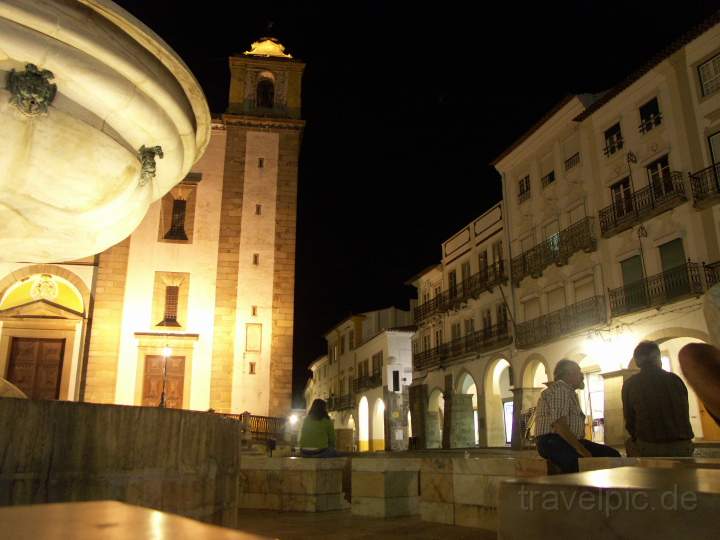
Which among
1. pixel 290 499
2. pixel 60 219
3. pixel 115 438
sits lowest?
pixel 290 499

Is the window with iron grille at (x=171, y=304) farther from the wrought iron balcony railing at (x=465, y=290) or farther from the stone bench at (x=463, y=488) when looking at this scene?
the stone bench at (x=463, y=488)

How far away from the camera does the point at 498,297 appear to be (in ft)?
94.4

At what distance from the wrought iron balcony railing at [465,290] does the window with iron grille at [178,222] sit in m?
13.8

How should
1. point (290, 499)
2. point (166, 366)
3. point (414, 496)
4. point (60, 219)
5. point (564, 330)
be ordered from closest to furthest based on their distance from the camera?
point (60, 219), point (414, 496), point (290, 499), point (166, 366), point (564, 330)

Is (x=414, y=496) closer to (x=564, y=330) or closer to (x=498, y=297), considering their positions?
(x=564, y=330)

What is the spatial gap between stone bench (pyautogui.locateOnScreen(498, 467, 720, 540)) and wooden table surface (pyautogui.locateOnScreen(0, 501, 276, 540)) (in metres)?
0.90

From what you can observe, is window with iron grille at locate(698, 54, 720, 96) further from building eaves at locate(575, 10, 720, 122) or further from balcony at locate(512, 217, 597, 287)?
balcony at locate(512, 217, 597, 287)

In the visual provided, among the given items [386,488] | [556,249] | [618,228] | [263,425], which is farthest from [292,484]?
[556,249]

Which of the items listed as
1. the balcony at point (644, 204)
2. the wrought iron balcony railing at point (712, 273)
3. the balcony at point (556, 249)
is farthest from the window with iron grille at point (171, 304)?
the wrought iron balcony railing at point (712, 273)

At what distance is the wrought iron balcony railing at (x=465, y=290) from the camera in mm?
28656

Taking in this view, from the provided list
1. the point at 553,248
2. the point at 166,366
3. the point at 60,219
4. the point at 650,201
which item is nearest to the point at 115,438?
the point at 60,219

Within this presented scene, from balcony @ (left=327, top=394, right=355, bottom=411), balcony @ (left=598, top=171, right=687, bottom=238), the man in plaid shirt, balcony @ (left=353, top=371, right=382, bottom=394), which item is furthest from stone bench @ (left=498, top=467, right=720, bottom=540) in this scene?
balcony @ (left=327, top=394, right=355, bottom=411)

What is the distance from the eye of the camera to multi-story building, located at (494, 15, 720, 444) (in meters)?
18.4

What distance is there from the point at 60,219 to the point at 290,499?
4.64m
